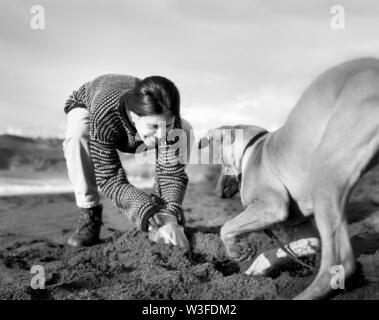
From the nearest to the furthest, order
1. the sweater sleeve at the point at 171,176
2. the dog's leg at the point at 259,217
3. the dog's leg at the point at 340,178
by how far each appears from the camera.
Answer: the dog's leg at the point at 340,178 < the dog's leg at the point at 259,217 < the sweater sleeve at the point at 171,176

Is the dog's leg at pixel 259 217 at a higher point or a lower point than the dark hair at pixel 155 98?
lower

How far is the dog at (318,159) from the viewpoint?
3.13 m

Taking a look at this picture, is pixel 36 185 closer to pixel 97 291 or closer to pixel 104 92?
pixel 104 92

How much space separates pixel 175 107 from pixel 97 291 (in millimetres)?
1607

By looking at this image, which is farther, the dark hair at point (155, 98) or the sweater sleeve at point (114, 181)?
the sweater sleeve at point (114, 181)

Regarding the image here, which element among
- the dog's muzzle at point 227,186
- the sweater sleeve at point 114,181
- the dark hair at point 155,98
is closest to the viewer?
the dark hair at point 155,98

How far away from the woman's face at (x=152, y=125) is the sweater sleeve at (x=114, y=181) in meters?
0.41

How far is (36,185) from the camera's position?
11453 millimetres

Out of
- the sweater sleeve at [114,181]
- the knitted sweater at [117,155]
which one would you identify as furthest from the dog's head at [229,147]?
the sweater sleeve at [114,181]

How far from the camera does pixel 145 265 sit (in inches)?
167

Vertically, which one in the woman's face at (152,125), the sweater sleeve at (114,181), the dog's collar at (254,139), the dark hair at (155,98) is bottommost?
the sweater sleeve at (114,181)

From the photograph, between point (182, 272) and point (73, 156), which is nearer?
point (182, 272)

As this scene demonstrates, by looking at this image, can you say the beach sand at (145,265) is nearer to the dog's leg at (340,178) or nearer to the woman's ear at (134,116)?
the dog's leg at (340,178)
